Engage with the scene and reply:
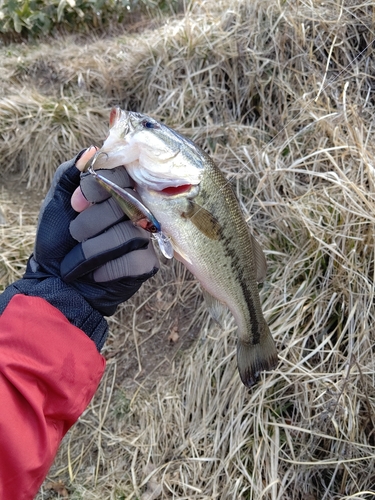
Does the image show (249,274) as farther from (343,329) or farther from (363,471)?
(363,471)

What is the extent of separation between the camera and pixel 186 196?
5.53ft

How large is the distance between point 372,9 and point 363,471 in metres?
3.33

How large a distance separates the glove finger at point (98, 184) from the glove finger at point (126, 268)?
0.27 m

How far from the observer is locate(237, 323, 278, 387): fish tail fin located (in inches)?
81.2

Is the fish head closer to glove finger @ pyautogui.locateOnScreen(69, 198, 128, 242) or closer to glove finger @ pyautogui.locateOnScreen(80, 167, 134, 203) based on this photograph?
glove finger @ pyautogui.locateOnScreen(80, 167, 134, 203)

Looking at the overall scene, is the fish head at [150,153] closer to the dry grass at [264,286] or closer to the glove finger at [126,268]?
the glove finger at [126,268]

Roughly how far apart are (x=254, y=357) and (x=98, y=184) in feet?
3.63

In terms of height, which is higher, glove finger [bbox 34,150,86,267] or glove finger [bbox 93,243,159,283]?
glove finger [bbox 34,150,86,267]

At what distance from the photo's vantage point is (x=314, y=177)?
295 cm

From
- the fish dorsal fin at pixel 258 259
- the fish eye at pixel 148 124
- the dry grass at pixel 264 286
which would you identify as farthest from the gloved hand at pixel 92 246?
the dry grass at pixel 264 286

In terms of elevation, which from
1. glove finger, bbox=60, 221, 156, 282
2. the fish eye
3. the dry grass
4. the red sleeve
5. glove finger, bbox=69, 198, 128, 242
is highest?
the fish eye

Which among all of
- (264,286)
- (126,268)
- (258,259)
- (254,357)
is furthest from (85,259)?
(264,286)

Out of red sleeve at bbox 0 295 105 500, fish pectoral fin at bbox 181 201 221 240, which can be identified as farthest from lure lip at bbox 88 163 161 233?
red sleeve at bbox 0 295 105 500

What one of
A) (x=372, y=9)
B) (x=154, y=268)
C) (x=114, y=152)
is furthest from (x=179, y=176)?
A: (x=372, y=9)
